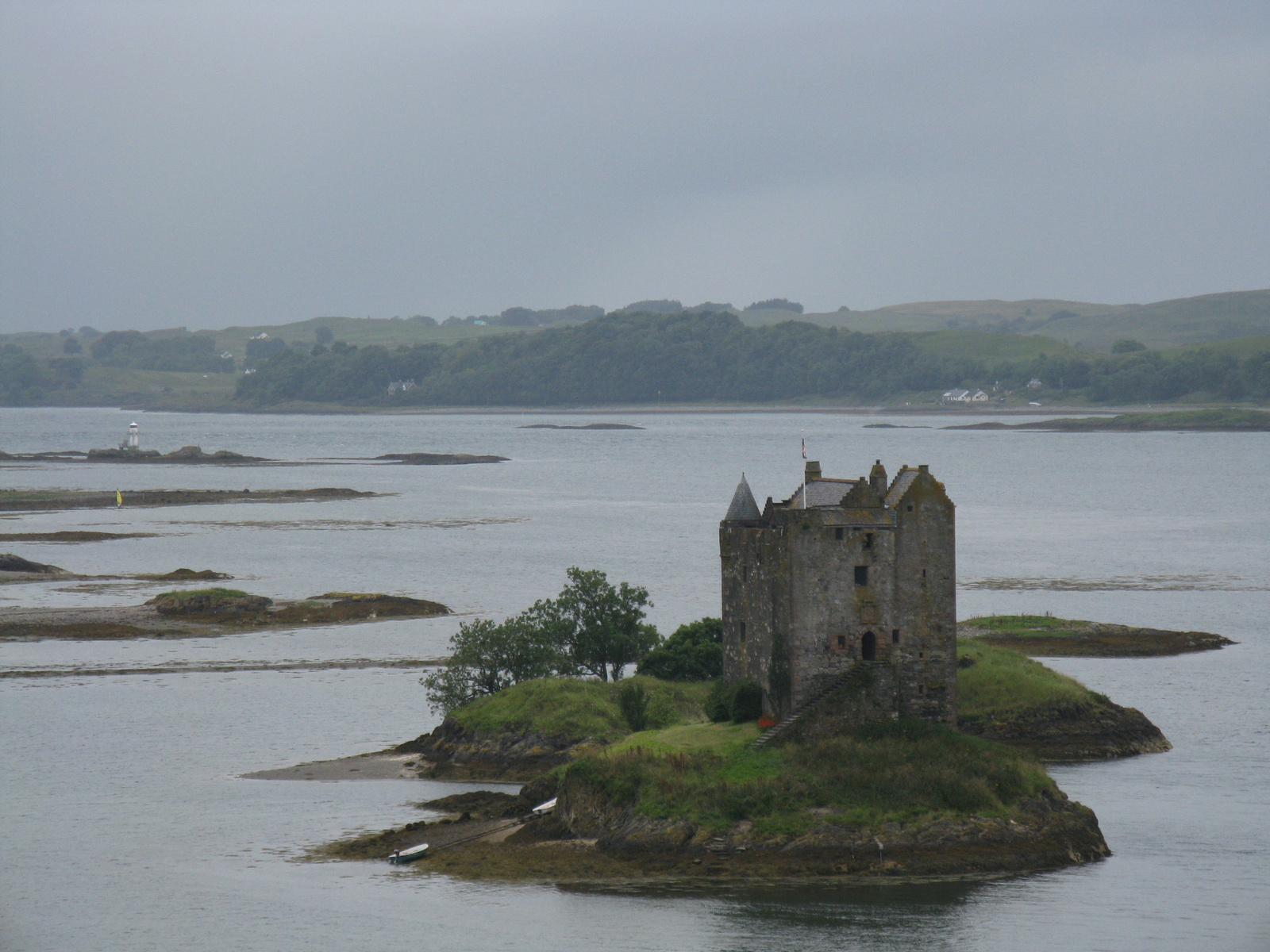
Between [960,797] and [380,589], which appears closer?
[960,797]

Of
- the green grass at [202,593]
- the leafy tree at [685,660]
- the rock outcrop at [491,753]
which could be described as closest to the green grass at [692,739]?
the rock outcrop at [491,753]

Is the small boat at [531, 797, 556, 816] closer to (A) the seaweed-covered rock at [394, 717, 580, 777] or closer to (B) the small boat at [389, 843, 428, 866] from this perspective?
(B) the small boat at [389, 843, 428, 866]

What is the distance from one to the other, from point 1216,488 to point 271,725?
149556mm

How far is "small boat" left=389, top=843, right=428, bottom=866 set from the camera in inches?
1874

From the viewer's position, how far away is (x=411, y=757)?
6128 cm

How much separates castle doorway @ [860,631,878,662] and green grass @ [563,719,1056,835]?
208 cm

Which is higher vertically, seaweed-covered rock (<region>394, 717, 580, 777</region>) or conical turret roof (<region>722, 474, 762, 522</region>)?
conical turret roof (<region>722, 474, 762, 522</region>)

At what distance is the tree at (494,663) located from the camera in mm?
65125

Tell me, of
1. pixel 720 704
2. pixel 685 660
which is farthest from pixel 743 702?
pixel 685 660

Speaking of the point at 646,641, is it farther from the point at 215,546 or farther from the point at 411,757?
the point at 215,546

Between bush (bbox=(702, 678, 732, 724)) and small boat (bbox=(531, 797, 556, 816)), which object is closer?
small boat (bbox=(531, 797, 556, 816))

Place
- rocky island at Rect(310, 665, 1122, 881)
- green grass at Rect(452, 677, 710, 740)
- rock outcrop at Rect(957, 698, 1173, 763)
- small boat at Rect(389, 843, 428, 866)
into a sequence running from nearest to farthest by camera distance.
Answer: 1. rocky island at Rect(310, 665, 1122, 881)
2. small boat at Rect(389, 843, 428, 866)
3. green grass at Rect(452, 677, 710, 740)
4. rock outcrop at Rect(957, 698, 1173, 763)

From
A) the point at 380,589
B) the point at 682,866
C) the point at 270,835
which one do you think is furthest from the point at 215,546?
the point at 682,866

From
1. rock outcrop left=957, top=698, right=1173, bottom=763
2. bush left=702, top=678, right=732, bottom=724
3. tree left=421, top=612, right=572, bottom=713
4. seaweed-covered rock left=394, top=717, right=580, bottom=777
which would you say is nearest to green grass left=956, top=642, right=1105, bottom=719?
rock outcrop left=957, top=698, right=1173, bottom=763
